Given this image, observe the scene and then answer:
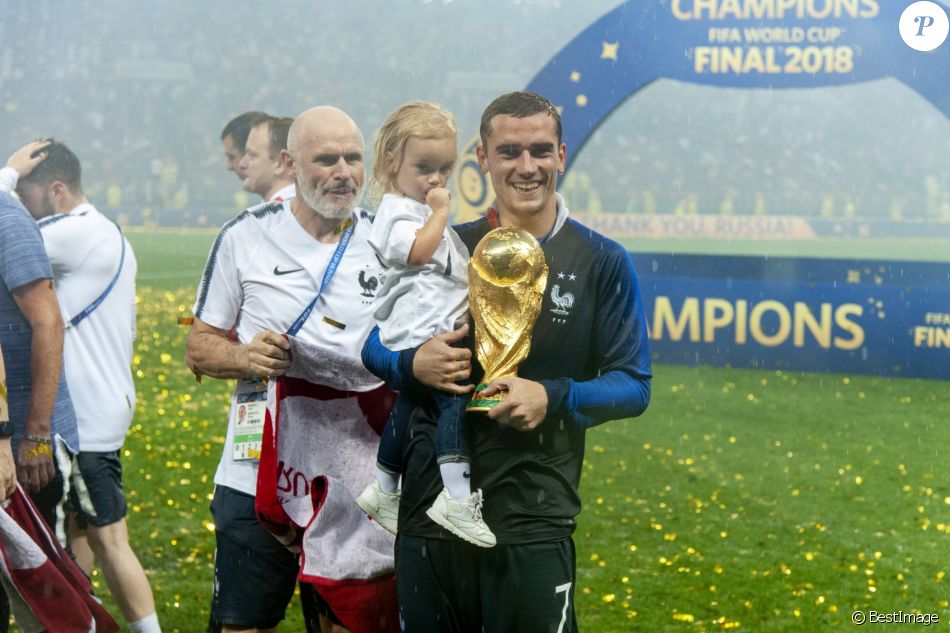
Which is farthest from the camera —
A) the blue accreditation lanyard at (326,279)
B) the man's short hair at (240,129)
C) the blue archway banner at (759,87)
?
the blue archway banner at (759,87)

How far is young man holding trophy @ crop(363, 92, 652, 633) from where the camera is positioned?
8.61 feet

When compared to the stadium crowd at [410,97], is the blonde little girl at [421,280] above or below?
below

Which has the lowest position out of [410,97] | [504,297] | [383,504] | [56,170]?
[383,504]

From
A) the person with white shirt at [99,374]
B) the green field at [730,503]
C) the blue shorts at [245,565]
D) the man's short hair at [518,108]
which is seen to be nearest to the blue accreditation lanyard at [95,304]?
the person with white shirt at [99,374]

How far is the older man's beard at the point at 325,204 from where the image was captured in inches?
139

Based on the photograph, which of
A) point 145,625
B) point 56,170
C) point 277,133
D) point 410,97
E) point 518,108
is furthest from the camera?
point 410,97

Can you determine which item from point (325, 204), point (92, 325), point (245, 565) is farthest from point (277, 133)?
point (245, 565)

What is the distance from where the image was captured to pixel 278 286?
3.56 metres

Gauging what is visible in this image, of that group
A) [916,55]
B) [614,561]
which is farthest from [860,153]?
[614,561]

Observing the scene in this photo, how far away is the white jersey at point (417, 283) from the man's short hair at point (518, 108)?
0.25 m

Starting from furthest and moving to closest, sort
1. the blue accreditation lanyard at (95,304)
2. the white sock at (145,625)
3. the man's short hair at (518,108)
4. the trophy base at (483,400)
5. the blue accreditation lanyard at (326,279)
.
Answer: the blue accreditation lanyard at (95,304), the white sock at (145,625), the blue accreditation lanyard at (326,279), the man's short hair at (518,108), the trophy base at (483,400)

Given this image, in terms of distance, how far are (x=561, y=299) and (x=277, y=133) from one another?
2.52 metres

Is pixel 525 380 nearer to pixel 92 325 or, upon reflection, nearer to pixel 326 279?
pixel 326 279

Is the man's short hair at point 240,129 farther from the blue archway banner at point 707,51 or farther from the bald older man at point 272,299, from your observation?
the blue archway banner at point 707,51
